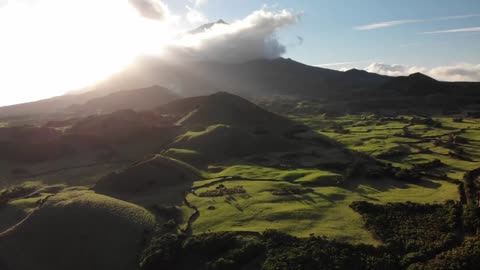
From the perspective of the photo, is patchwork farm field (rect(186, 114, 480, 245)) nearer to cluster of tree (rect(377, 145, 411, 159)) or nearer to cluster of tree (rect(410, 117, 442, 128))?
cluster of tree (rect(377, 145, 411, 159))

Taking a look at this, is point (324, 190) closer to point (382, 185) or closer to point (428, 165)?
point (382, 185)

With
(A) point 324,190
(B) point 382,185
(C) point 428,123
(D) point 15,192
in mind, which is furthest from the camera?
(C) point 428,123

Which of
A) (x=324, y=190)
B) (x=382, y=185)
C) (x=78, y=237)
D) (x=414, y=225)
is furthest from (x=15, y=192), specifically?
(x=414, y=225)

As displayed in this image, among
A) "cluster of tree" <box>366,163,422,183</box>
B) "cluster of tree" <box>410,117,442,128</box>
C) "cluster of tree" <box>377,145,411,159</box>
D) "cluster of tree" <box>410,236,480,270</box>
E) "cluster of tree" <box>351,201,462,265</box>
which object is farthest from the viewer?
"cluster of tree" <box>410,117,442,128</box>

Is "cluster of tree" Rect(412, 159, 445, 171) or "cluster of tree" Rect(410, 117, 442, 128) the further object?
"cluster of tree" Rect(410, 117, 442, 128)

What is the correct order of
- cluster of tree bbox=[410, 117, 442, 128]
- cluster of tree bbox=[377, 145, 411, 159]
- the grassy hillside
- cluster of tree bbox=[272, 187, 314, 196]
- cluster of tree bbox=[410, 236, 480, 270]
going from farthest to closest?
1. cluster of tree bbox=[410, 117, 442, 128]
2. cluster of tree bbox=[377, 145, 411, 159]
3. cluster of tree bbox=[272, 187, 314, 196]
4. the grassy hillside
5. cluster of tree bbox=[410, 236, 480, 270]

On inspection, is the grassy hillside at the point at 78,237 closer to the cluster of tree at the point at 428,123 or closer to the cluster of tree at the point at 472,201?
the cluster of tree at the point at 472,201

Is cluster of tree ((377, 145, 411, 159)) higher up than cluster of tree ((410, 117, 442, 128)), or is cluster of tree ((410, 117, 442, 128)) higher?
cluster of tree ((410, 117, 442, 128))

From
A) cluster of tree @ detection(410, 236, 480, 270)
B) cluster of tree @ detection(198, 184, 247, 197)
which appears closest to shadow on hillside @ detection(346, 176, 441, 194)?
cluster of tree @ detection(198, 184, 247, 197)
